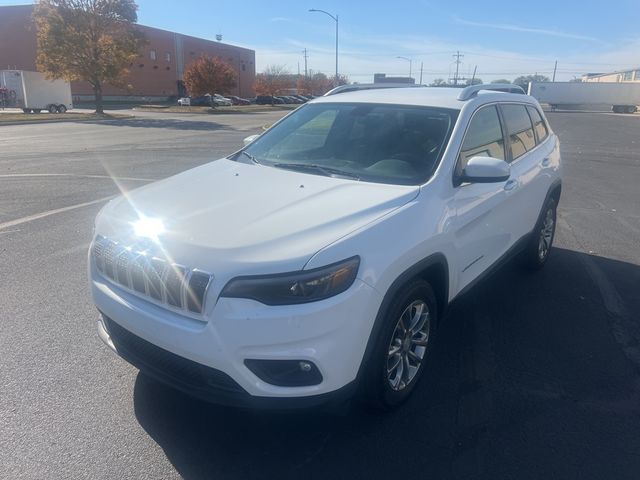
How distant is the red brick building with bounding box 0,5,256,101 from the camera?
6812 centimetres

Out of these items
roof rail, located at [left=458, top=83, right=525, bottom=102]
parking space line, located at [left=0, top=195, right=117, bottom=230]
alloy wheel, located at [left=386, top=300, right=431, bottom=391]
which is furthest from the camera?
parking space line, located at [left=0, top=195, right=117, bottom=230]

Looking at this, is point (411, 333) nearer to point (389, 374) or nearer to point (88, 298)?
point (389, 374)

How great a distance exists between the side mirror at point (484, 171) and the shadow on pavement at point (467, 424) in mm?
1285

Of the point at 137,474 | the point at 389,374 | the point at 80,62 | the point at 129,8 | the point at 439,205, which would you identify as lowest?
the point at 137,474

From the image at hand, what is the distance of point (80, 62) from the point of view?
4050 centimetres

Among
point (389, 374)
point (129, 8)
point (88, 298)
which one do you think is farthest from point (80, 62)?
point (389, 374)

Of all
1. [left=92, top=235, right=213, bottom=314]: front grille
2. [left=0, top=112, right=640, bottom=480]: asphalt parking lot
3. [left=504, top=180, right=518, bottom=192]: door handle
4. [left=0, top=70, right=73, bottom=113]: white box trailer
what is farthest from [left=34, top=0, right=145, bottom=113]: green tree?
[left=92, top=235, right=213, bottom=314]: front grille

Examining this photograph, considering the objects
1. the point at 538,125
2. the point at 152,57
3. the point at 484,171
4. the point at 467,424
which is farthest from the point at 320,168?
the point at 152,57

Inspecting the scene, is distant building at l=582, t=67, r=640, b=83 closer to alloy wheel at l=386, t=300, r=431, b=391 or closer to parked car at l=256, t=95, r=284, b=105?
parked car at l=256, t=95, r=284, b=105

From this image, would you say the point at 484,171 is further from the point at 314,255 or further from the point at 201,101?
the point at 201,101

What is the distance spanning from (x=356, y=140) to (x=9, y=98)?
171 ft

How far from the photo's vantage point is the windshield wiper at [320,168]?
3.58 meters

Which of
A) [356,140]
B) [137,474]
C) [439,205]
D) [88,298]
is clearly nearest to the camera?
[137,474]

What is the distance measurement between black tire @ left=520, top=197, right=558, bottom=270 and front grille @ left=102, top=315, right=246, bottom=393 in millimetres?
3644
